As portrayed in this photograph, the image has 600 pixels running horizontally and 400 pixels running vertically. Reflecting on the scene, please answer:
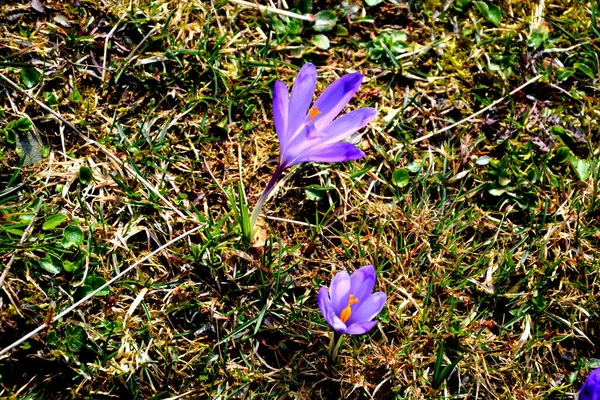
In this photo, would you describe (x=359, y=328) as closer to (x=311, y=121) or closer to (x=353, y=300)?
(x=353, y=300)

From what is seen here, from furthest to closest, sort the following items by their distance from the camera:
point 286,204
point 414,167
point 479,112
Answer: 1. point 479,112
2. point 414,167
3. point 286,204

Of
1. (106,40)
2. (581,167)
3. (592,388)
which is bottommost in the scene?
(592,388)

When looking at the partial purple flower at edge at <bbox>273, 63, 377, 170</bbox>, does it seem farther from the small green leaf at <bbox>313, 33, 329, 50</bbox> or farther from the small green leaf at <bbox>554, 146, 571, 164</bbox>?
the small green leaf at <bbox>554, 146, 571, 164</bbox>

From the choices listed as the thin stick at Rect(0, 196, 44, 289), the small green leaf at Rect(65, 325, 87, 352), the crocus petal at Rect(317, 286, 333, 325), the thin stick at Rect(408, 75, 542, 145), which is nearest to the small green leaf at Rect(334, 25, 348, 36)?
the thin stick at Rect(408, 75, 542, 145)

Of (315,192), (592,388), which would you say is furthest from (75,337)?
(592,388)

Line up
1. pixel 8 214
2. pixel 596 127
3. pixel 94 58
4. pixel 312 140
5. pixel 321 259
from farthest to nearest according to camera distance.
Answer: pixel 596 127
pixel 94 58
pixel 321 259
pixel 8 214
pixel 312 140

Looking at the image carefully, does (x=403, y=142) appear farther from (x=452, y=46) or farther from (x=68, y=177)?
(x=68, y=177)

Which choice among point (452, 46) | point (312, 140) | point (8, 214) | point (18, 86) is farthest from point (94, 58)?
point (452, 46)
